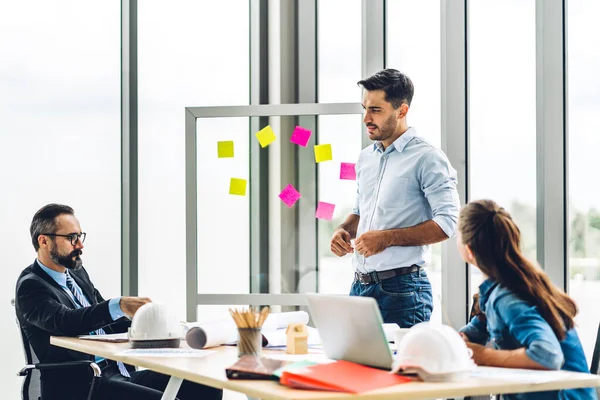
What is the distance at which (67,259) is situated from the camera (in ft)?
10.3

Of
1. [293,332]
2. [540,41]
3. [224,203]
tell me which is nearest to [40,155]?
[224,203]

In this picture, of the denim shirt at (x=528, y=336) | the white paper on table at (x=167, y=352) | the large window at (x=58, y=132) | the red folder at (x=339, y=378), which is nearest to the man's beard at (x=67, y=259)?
the large window at (x=58, y=132)

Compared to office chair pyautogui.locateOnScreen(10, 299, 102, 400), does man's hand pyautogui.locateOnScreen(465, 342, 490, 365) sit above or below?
above

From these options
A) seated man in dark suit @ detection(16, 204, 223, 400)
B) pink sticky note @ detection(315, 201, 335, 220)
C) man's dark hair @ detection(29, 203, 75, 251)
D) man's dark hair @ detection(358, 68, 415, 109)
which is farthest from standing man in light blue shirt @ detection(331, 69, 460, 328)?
man's dark hair @ detection(29, 203, 75, 251)

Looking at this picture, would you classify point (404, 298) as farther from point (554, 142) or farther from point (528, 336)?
point (528, 336)

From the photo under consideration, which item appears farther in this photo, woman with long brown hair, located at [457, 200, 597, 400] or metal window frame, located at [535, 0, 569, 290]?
metal window frame, located at [535, 0, 569, 290]

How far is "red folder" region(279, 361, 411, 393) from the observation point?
170 cm

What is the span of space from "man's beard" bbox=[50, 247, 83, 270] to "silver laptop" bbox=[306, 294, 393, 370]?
4.65 feet

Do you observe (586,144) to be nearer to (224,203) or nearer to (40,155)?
(224,203)

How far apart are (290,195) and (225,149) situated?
0.41 meters

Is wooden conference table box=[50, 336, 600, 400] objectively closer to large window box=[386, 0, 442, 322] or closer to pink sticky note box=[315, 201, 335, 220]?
large window box=[386, 0, 442, 322]

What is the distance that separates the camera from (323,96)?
4.24 m

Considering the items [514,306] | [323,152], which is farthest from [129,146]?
[514,306]

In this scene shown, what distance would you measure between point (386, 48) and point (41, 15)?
1.65 meters
